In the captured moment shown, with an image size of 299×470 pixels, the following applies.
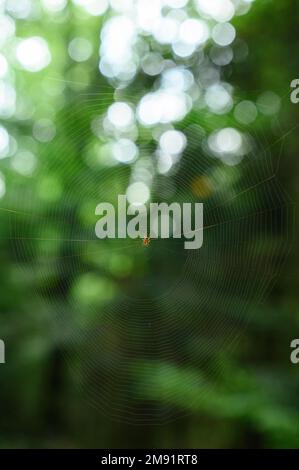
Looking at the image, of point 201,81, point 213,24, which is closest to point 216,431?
point 201,81

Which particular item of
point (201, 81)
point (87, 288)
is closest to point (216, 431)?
point (87, 288)

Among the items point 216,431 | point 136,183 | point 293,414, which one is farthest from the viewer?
point 216,431

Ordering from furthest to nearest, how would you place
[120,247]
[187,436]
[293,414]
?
[187,436]
[120,247]
[293,414]

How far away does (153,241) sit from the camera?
3438 mm

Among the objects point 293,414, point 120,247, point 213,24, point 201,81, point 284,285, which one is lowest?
point 293,414

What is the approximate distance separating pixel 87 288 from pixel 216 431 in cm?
162

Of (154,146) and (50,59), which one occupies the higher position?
(50,59)

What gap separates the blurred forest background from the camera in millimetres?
3156

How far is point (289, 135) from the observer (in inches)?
128

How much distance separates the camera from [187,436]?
4645mm

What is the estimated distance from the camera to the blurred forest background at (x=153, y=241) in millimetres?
3156

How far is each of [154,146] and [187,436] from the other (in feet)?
8.90

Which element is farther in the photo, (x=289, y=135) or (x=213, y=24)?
(x=213, y=24)

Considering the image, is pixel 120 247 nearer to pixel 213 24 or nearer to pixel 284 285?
pixel 284 285
